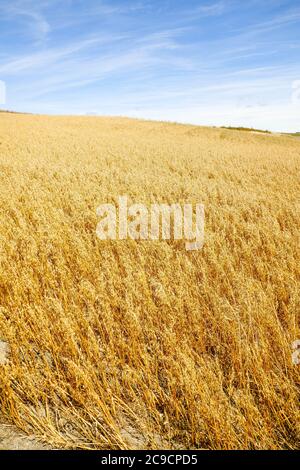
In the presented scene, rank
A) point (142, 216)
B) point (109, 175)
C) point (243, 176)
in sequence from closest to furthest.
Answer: point (142, 216) → point (109, 175) → point (243, 176)

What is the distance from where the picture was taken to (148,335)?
9.35 ft

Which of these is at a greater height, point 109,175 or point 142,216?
point 109,175

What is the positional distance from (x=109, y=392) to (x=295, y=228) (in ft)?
14.8

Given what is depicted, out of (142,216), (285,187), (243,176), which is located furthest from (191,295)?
(243,176)

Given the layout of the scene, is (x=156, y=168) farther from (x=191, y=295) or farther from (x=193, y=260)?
(x=191, y=295)

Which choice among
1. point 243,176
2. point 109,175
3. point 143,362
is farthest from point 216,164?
point 143,362

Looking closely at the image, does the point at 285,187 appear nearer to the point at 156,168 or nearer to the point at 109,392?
the point at 156,168

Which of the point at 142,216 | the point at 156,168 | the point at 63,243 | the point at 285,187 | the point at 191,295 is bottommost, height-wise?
the point at 191,295

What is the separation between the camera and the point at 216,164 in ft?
42.4

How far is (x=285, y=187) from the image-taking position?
28.3 ft

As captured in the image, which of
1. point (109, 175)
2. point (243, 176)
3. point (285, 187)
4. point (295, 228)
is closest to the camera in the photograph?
point (295, 228)

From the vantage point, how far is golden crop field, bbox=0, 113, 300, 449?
2.14m

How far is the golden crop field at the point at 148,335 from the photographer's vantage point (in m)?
2.14

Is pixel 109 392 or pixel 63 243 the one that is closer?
pixel 109 392
